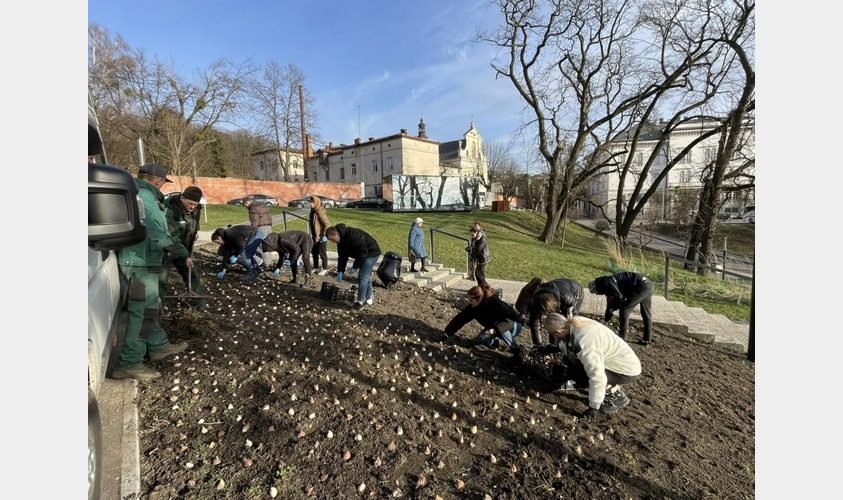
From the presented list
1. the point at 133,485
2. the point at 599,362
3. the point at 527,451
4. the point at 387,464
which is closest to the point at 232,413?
the point at 133,485

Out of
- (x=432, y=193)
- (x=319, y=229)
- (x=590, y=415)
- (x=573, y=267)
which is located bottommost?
(x=590, y=415)

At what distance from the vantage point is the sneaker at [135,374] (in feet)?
11.5

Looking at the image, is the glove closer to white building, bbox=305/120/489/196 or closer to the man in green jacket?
the man in green jacket

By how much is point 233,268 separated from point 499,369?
20.8 feet

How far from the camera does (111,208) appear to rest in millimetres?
1580

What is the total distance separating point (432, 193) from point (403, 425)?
29.8 m

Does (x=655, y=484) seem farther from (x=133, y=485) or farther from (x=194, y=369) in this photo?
(x=194, y=369)

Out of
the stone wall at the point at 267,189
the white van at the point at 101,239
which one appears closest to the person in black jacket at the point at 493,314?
the white van at the point at 101,239

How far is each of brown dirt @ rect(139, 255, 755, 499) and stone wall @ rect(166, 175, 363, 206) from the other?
26.8 meters

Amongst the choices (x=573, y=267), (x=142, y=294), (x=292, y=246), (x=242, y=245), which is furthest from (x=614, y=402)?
(x=573, y=267)

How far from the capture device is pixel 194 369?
380cm

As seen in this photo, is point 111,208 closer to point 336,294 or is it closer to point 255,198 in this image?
point 336,294

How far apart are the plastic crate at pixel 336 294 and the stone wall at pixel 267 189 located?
24.6 meters

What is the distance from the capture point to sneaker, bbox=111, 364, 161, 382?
11.5 ft
